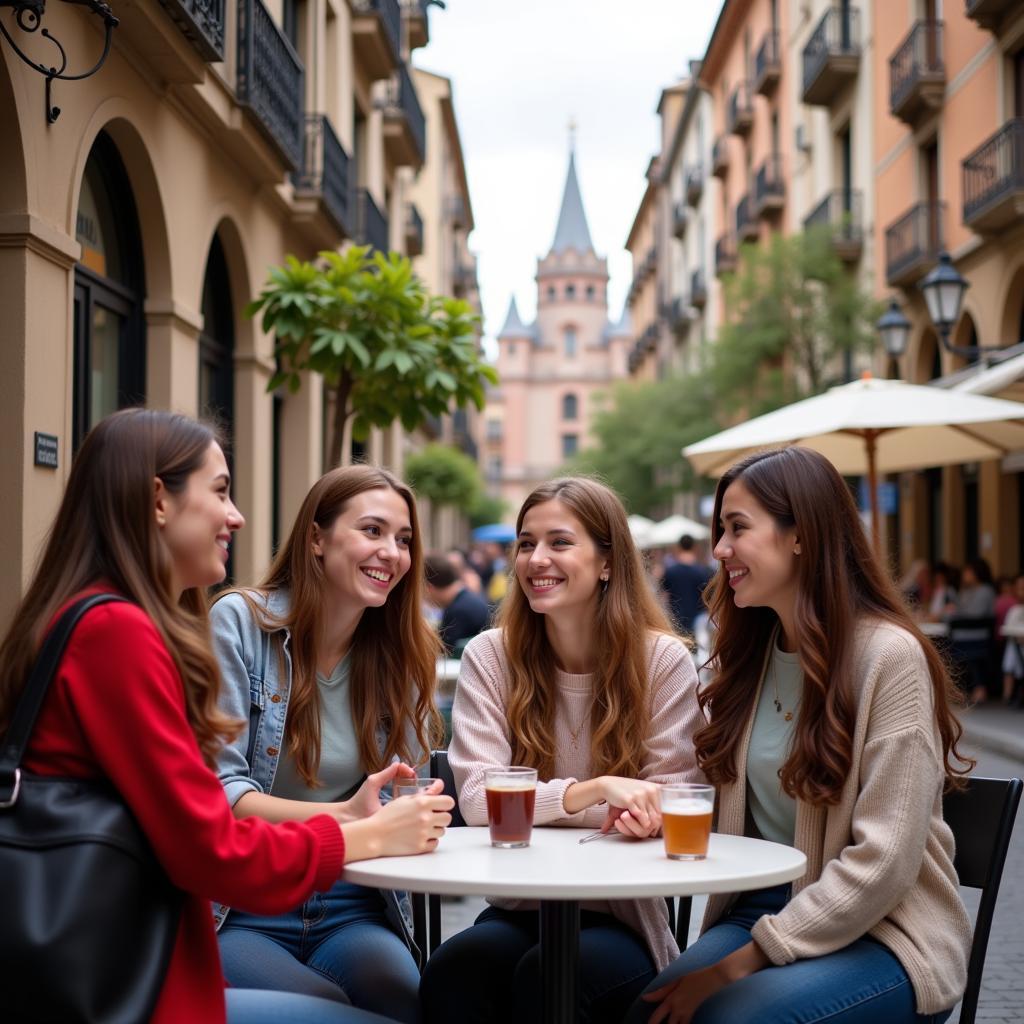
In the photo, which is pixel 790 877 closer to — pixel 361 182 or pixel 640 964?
pixel 640 964

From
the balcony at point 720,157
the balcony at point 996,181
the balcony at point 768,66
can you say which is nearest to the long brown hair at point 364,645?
the balcony at point 996,181

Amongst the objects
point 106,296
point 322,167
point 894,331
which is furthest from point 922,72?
point 106,296

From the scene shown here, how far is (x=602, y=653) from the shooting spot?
3740 millimetres

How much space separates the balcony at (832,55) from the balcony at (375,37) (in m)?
9.30

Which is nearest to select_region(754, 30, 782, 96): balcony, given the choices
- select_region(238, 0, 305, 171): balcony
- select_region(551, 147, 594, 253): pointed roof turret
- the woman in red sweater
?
select_region(238, 0, 305, 171): balcony

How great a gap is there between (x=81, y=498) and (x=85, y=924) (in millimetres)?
779

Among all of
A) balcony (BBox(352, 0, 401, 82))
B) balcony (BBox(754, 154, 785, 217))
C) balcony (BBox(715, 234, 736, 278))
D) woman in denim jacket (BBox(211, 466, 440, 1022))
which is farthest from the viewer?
balcony (BBox(715, 234, 736, 278))

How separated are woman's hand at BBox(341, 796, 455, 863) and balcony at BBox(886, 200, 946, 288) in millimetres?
18357

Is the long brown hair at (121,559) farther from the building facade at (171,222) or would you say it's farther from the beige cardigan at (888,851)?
the building facade at (171,222)

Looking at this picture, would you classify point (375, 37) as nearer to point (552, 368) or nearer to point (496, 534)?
point (496, 534)

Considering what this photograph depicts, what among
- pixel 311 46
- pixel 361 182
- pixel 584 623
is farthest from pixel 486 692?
pixel 361 182

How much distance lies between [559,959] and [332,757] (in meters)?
0.93

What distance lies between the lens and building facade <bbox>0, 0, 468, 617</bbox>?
7.04 metres

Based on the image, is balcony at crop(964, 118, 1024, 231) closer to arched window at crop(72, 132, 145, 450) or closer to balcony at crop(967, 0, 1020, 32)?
balcony at crop(967, 0, 1020, 32)
